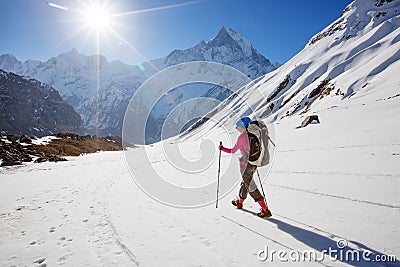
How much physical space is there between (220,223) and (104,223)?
2.86m

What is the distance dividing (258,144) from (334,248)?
2746 mm

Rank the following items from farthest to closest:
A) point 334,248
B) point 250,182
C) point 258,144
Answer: point 250,182 → point 258,144 → point 334,248

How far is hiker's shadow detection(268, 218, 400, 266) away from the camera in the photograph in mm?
3723

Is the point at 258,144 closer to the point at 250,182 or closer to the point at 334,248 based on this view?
the point at 250,182

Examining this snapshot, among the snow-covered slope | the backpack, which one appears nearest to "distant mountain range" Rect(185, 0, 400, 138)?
the snow-covered slope

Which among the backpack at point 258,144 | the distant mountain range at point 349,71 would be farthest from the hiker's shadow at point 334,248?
the distant mountain range at point 349,71

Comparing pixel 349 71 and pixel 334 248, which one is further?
pixel 349 71

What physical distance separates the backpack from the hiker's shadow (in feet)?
5.40

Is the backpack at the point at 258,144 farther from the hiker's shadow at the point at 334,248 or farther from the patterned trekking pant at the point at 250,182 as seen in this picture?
the hiker's shadow at the point at 334,248

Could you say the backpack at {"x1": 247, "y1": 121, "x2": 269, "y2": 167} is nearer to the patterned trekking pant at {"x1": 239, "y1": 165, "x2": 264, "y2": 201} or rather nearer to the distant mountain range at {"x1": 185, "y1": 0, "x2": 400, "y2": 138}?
the patterned trekking pant at {"x1": 239, "y1": 165, "x2": 264, "y2": 201}

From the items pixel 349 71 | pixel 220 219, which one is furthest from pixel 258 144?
pixel 349 71

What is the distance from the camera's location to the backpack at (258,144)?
6.10 metres

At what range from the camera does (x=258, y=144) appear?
614cm

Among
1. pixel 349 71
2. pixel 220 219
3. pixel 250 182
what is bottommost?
pixel 220 219
